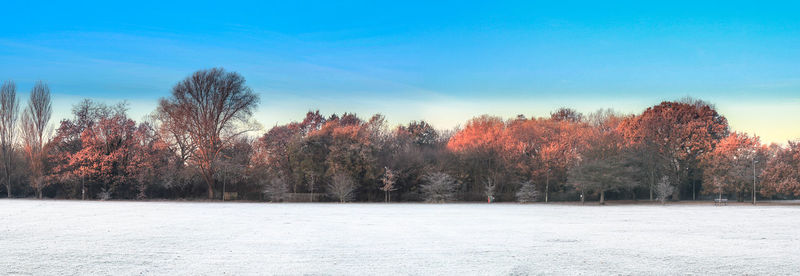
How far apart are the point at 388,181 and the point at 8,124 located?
121 ft

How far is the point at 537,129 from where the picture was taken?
5209 cm

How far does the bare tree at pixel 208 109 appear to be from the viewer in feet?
148

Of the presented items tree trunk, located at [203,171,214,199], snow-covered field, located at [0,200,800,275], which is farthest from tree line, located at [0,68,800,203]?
snow-covered field, located at [0,200,800,275]

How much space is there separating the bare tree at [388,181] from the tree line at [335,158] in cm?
21

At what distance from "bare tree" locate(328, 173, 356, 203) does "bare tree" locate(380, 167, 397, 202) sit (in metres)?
2.90

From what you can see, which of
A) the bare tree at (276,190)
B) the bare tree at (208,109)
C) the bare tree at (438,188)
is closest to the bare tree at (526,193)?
the bare tree at (438,188)

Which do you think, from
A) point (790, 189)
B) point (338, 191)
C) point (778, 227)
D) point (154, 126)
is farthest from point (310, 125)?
point (778, 227)

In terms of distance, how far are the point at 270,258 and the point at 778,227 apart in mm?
20827

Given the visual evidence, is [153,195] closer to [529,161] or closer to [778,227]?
[529,161]

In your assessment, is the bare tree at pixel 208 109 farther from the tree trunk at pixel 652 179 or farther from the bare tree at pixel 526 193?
the tree trunk at pixel 652 179

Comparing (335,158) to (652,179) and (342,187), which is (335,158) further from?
(652,179)

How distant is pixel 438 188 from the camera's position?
1813 inches

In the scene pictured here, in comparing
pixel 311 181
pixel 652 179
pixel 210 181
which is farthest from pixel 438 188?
pixel 652 179

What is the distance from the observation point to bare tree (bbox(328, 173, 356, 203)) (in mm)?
44969
